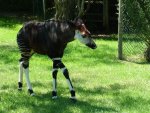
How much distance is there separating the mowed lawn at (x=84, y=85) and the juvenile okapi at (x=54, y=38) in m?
0.43

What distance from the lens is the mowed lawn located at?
793cm

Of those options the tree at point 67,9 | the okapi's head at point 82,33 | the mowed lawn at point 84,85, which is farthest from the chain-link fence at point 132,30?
the okapi's head at point 82,33

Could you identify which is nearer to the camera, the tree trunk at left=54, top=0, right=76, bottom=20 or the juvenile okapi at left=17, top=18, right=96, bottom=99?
the juvenile okapi at left=17, top=18, right=96, bottom=99

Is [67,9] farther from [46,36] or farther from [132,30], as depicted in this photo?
[46,36]

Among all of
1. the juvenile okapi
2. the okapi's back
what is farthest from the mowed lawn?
the okapi's back

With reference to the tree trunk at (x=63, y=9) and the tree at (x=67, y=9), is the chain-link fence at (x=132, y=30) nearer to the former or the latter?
the tree at (x=67, y=9)

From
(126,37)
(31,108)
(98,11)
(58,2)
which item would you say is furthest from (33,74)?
(98,11)

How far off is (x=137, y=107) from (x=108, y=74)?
3133mm

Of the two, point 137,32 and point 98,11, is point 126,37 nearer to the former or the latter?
point 137,32

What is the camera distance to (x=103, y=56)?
13766 mm

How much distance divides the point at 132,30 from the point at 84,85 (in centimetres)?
425

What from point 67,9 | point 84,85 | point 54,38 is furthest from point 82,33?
point 67,9

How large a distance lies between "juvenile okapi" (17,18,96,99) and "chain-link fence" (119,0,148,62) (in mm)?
5041

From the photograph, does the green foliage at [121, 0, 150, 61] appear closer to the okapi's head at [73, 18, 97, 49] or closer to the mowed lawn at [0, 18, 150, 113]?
the mowed lawn at [0, 18, 150, 113]
